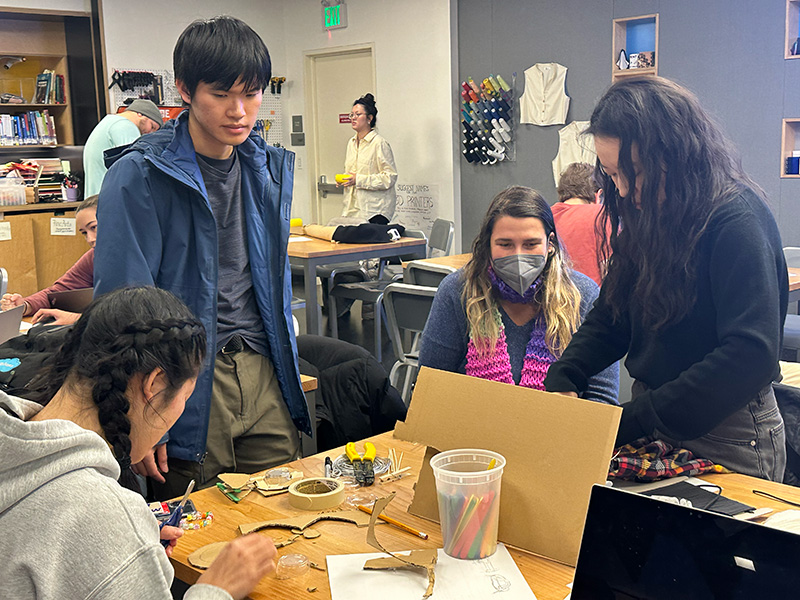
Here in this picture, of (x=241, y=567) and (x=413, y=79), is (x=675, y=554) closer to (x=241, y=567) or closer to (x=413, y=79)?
(x=241, y=567)

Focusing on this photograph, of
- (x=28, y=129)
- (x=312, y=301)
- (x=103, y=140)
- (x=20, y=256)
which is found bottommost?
(x=312, y=301)

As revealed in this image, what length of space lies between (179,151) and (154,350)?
748mm

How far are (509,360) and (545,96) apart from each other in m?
5.08

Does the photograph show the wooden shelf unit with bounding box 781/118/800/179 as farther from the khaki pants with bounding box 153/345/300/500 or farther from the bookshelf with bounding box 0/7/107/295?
the bookshelf with bounding box 0/7/107/295

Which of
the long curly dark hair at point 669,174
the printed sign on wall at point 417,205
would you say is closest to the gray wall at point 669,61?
the printed sign on wall at point 417,205

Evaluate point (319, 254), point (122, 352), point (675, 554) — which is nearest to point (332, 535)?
point (122, 352)

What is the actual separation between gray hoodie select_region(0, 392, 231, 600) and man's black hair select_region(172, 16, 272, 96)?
39.0 inches

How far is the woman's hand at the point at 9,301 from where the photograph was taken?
326 cm

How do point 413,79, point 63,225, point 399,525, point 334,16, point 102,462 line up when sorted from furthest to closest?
point 334,16 < point 413,79 < point 63,225 < point 399,525 < point 102,462

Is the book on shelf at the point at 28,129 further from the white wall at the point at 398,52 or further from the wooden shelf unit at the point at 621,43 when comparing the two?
the wooden shelf unit at the point at 621,43

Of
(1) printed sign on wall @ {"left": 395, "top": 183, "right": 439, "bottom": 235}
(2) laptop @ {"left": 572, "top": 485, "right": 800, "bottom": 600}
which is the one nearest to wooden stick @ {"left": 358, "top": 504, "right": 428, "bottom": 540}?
(2) laptop @ {"left": 572, "top": 485, "right": 800, "bottom": 600}

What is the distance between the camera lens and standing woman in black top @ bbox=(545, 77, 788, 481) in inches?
56.9

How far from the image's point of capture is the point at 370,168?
7391 mm

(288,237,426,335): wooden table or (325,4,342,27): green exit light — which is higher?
(325,4,342,27): green exit light
